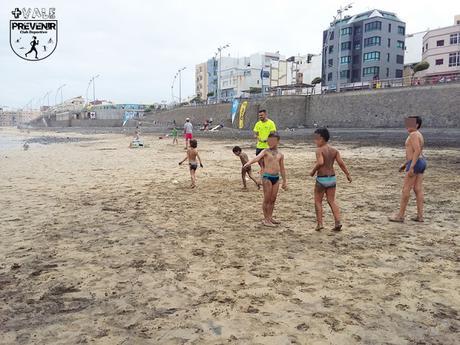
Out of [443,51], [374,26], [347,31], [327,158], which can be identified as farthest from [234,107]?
[327,158]

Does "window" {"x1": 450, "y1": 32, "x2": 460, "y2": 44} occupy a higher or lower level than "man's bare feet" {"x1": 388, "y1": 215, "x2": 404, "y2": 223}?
higher

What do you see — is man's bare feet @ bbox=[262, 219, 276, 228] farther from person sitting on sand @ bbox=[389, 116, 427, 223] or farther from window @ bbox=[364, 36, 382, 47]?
window @ bbox=[364, 36, 382, 47]

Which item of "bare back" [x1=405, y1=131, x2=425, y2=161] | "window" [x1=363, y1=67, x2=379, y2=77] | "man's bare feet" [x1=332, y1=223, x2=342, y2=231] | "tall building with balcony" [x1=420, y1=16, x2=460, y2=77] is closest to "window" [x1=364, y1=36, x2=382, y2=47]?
"window" [x1=363, y1=67, x2=379, y2=77]

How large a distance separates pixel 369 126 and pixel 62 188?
112 feet

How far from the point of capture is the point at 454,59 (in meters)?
50.5

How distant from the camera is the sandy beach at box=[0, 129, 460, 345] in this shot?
3.01 meters

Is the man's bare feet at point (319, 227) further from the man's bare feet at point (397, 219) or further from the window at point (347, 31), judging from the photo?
the window at point (347, 31)

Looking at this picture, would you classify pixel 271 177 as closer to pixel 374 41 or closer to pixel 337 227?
pixel 337 227

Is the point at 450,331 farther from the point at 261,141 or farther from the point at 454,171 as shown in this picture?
the point at 454,171

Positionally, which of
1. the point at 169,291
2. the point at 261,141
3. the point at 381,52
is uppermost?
the point at 381,52

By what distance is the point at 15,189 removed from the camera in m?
9.58

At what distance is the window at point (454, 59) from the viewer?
164 ft

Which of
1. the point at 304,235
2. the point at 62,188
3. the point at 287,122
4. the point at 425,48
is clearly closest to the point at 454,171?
the point at 304,235

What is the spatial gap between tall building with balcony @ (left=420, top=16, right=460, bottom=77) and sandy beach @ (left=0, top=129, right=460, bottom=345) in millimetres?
52034
